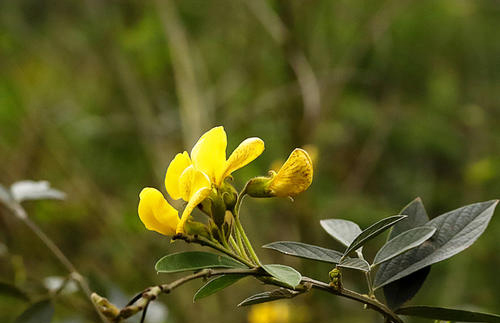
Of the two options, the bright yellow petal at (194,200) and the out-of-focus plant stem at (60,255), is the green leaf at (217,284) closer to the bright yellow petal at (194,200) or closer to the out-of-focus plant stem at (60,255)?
the bright yellow petal at (194,200)

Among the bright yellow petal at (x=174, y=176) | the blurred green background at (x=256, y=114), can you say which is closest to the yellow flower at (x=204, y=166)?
the bright yellow petal at (x=174, y=176)

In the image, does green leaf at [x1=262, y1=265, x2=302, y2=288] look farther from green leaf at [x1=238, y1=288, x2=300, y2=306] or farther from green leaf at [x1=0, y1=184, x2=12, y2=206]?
green leaf at [x1=0, y1=184, x2=12, y2=206]

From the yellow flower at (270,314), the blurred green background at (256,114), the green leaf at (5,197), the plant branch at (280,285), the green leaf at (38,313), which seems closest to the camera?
the plant branch at (280,285)

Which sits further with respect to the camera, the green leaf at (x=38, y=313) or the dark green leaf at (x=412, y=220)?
the green leaf at (x=38, y=313)

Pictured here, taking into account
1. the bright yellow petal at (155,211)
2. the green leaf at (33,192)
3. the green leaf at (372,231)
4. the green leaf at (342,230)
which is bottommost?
the green leaf at (372,231)

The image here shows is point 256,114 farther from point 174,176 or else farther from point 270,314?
point 174,176

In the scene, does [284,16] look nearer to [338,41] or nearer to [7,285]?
[338,41]

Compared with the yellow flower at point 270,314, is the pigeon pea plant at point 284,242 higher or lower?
higher

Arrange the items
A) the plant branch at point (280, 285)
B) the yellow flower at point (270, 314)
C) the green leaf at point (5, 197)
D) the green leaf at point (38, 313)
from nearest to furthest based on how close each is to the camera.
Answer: the plant branch at point (280, 285) < the green leaf at point (38, 313) < the green leaf at point (5, 197) < the yellow flower at point (270, 314)
